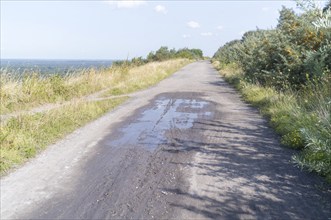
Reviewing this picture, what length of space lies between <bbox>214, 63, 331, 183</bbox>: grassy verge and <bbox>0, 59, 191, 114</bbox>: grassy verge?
7.35 m

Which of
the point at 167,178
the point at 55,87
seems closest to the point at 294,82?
the point at 167,178

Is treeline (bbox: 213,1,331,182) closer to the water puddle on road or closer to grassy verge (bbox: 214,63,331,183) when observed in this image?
grassy verge (bbox: 214,63,331,183)

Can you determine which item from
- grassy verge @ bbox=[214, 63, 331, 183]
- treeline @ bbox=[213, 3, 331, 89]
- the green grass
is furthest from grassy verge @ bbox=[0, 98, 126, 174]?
treeline @ bbox=[213, 3, 331, 89]

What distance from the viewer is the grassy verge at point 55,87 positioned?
40.5 ft

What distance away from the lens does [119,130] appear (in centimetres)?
921

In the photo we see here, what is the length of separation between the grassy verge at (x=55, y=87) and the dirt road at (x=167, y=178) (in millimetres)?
4442

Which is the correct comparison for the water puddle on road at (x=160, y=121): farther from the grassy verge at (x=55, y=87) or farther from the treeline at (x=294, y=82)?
the grassy verge at (x=55, y=87)

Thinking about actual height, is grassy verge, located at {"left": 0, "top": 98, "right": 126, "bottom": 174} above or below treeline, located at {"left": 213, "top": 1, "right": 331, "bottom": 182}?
below

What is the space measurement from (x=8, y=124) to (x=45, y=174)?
321 centimetres

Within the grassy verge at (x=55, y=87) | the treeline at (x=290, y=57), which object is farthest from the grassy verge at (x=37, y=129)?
the treeline at (x=290, y=57)

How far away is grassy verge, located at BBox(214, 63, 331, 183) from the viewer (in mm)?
4512

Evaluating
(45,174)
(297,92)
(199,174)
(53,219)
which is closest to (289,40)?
(297,92)

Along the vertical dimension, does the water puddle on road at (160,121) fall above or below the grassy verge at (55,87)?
below

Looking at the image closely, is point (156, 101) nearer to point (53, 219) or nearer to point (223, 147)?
point (223, 147)
